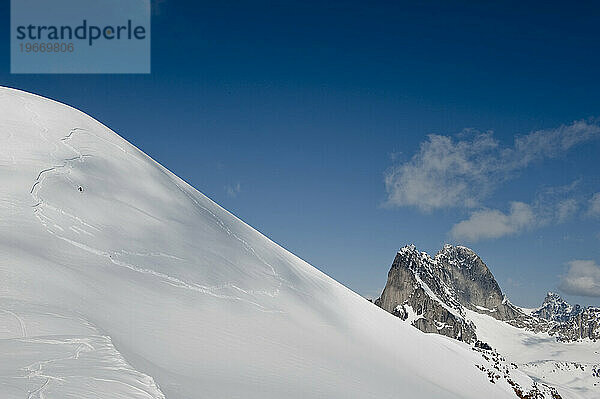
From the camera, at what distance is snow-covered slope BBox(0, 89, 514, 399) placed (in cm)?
846

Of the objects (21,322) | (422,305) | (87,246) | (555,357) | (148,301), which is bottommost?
(555,357)

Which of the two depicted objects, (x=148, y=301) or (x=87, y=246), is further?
(x=87, y=246)

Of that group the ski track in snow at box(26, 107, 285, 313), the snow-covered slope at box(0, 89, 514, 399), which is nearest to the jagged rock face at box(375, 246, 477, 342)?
the snow-covered slope at box(0, 89, 514, 399)

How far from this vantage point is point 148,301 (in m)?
12.9

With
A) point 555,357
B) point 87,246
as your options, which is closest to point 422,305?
point 555,357

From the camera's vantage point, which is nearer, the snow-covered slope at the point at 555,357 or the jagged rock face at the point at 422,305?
the snow-covered slope at the point at 555,357

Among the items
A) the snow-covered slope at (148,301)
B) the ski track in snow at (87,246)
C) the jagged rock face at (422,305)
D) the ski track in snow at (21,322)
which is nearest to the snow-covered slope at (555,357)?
the jagged rock face at (422,305)

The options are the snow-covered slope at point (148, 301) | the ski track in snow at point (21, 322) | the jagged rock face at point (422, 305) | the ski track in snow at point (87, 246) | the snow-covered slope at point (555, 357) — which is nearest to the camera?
the ski track in snow at point (21, 322)

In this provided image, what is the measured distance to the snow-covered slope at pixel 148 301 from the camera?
846cm

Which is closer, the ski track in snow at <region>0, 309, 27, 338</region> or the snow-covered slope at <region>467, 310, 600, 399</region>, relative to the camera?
the ski track in snow at <region>0, 309, 27, 338</region>

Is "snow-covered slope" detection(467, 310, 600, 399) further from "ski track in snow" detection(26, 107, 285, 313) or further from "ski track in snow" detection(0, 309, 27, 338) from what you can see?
"ski track in snow" detection(0, 309, 27, 338)

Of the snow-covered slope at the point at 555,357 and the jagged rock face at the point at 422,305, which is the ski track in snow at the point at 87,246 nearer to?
the snow-covered slope at the point at 555,357

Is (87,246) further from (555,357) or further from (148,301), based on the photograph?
(555,357)

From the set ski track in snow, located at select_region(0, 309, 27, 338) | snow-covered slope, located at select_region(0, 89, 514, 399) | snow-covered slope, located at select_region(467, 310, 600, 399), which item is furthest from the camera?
snow-covered slope, located at select_region(467, 310, 600, 399)
